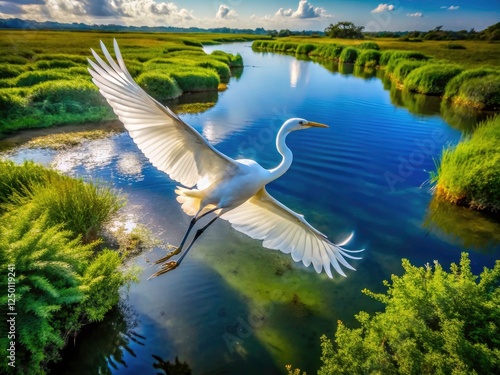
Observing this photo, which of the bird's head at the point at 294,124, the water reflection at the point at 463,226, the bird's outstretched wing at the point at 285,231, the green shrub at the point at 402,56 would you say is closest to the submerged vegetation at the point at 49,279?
the bird's outstretched wing at the point at 285,231

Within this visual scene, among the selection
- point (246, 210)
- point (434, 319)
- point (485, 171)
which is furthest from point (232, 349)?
point (485, 171)

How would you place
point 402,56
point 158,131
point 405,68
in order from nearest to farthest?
point 158,131, point 405,68, point 402,56

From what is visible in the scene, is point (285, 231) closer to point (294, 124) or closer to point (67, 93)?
point (294, 124)

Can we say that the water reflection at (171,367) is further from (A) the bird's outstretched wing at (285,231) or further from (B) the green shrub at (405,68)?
(B) the green shrub at (405,68)

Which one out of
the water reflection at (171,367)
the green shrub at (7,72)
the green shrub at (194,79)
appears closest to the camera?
the water reflection at (171,367)

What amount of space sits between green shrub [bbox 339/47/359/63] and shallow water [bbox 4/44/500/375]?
32597 mm

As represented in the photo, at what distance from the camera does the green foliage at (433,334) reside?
8.46 feet

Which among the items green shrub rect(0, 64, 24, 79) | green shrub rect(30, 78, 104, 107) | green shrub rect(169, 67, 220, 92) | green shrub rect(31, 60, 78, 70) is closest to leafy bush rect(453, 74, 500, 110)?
green shrub rect(169, 67, 220, 92)

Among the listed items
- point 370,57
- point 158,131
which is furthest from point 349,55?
point 158,131

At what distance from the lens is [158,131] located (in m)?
3.67

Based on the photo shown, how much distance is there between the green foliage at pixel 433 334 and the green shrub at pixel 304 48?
59.7 meters

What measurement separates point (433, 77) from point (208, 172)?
81.0ft

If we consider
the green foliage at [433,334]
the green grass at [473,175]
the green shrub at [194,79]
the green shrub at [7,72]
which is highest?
the green foliage at [433,334]

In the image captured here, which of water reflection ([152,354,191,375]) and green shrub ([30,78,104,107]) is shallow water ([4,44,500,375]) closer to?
water reflection ([152,354,191,375])
